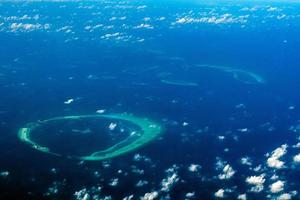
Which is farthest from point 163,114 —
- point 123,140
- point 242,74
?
point 242,74

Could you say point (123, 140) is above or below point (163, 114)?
above

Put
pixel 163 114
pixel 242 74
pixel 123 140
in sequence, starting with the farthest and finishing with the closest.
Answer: pixel 242 74
pixel 163 114
pixel 123 140

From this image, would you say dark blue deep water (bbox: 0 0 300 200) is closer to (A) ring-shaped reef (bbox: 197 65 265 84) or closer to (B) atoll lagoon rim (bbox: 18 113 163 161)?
(A) ring-shaped reef (bbox: 197 65 265 84)

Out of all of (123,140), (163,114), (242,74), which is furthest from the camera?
(242,74)

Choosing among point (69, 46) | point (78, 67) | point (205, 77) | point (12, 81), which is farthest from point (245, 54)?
point (12, 81)

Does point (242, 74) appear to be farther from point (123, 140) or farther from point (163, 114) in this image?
point (123, 140)

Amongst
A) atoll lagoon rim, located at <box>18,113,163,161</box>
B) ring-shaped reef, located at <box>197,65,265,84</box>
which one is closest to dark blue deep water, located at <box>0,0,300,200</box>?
ring-shaped reef, located at <box>197,65,265,84</box>

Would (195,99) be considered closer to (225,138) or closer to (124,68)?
(225,138)
